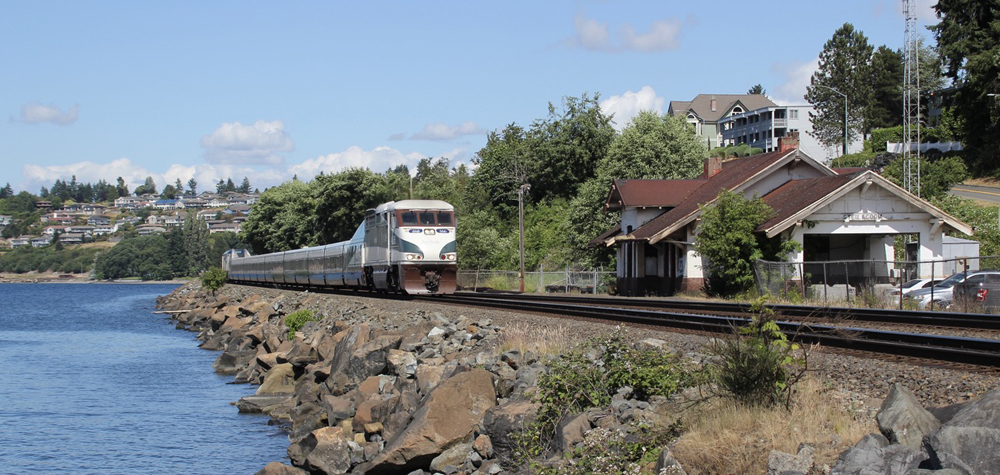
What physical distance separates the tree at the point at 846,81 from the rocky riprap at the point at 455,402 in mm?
78051

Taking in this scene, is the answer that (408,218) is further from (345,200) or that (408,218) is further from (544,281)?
(345,200)

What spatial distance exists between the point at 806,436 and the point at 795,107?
109 meters

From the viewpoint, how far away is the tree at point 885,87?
9444 centimetres

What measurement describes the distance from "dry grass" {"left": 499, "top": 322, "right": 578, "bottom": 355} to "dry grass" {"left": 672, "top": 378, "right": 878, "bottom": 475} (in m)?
6.06

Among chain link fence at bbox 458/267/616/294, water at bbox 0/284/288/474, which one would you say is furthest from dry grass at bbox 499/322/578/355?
chain link fence at bbox 458/267/616/294

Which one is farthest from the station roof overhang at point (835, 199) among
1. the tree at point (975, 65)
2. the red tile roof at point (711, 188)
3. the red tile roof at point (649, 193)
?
the tree at point (975, 65)

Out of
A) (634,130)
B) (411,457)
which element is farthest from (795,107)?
(411,457)

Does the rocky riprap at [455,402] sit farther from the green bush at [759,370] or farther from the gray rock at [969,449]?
the green bush at [759,370]

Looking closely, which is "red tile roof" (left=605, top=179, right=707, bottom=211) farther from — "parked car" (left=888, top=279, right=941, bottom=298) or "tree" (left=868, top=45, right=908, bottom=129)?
"tree" (left=868, top=45, right=908, bottom=129)

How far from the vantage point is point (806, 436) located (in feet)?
28.2

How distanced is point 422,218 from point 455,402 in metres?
22.9

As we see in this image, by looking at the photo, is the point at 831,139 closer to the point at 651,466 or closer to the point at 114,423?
the point at 114,423

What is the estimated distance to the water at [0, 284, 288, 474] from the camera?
2080 centimetres

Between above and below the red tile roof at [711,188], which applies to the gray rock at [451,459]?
below
